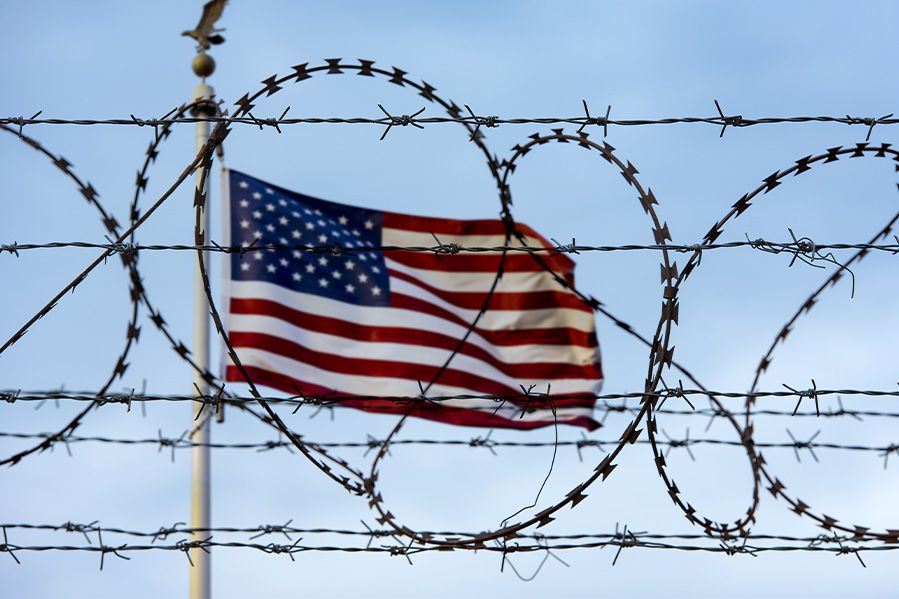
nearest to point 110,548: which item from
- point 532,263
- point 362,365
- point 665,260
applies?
point 665,260

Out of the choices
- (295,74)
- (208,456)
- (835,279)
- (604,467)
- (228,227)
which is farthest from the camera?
(228,227)

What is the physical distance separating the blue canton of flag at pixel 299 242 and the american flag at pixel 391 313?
11mm

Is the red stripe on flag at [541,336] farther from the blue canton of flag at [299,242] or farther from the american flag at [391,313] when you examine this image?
the blue canton of flag at [299,242]

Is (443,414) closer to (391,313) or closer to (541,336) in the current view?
(391,313)

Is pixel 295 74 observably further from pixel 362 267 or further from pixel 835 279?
pixel 362 267

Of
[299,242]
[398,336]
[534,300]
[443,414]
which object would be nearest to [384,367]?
[398,336]

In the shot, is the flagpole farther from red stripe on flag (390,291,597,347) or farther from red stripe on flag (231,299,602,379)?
red stripe on flag (390,291,597,347)

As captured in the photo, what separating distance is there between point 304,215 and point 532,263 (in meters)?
2.11

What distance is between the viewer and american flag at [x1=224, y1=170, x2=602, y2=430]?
39.9 feet

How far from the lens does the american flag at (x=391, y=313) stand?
12.1 m

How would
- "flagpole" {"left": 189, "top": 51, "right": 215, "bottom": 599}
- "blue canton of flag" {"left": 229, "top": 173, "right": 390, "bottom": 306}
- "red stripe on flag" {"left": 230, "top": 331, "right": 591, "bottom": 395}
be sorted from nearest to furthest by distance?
1. "flagpole" {"left": 189, "top": 51, "right": 215, "bottom": 599}
2. "red stripe on flag" {"left": 230, "top": 331, "right": 591, "bottom": 395}
3. "blue canton of flag" {"left": 229, "top": 173, "right": 390, "bottom": 306}

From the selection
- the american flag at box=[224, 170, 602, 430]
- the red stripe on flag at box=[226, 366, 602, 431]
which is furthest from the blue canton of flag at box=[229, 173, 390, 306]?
the red stripe on flag at box=[226, 366, 602, 431]

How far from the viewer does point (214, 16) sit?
11.9 metres

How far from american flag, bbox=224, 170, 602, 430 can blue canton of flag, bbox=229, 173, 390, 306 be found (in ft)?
0.04
